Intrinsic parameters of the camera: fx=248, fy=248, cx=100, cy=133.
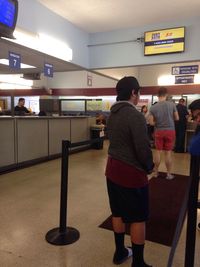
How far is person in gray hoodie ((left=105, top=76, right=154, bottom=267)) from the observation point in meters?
1.58

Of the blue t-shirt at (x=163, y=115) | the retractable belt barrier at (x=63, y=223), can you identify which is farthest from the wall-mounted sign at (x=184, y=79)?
the retractable belt barrier at (x=63, y=223)

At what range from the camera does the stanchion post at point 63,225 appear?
2217mm

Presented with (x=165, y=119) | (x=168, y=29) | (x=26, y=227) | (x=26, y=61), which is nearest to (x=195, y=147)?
(x=26, y=227)

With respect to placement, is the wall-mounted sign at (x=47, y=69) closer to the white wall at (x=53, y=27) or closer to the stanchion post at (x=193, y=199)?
the white wall at (x=53, y=27)

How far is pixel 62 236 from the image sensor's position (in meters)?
2.28

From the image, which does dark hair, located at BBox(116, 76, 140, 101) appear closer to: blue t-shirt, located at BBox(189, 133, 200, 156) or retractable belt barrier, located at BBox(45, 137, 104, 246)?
blue t-shirt, located at BBox(189, 133, 200, 156)

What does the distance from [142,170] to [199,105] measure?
32.9 inches

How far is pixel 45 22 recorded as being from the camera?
496 centimetres

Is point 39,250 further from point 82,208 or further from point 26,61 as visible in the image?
point 26,61

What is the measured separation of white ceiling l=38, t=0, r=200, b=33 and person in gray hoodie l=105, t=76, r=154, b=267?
3.70m

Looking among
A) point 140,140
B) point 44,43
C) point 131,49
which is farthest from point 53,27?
point 140,140

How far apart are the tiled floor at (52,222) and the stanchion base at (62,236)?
0.15 ft

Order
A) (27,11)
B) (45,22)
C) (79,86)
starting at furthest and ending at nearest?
(79,86) → (45,22) → (27,11)

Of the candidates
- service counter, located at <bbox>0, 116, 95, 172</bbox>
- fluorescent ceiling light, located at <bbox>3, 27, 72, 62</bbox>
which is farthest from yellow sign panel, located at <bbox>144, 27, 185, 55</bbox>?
service counter, located at <bbox>0, 116, 95, 172</bbox>
